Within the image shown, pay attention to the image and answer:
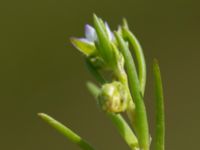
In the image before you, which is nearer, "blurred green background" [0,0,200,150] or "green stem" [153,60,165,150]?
"green stem" [153,60,165,150]

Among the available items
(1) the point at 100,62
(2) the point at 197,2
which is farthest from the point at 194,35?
(1) the point at 100,62

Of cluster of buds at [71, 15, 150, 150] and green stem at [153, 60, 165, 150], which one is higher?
cluster of buds at [71, 15, 150, 150]

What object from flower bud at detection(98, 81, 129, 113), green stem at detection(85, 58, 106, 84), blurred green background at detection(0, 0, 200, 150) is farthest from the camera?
blurred green background at detection(0, 0, 200, 150)

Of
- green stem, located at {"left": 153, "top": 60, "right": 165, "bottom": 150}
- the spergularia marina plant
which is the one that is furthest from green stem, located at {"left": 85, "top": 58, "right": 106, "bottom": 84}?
green stem, located at {"left": 153, "top": 60, "right": 165, "bottom": 150}

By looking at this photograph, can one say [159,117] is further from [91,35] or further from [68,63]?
[68,63]

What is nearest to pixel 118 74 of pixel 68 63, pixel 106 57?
pixel 106 57

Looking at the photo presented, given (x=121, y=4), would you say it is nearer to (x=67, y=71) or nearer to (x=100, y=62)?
(x=67, y=71)

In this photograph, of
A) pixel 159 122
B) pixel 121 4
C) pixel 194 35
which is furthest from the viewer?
pixel 121 4

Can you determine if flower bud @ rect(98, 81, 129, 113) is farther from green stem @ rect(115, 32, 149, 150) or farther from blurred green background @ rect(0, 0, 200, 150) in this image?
blurred green background @ rect(0, 0, 200, 150)
